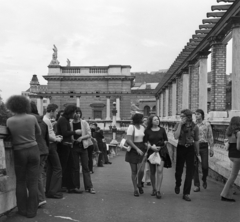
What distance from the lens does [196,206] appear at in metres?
7.08

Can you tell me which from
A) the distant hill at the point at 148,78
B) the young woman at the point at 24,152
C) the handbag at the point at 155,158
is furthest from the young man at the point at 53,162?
the distant hill at the point at 148,78

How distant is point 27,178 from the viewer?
237 inches

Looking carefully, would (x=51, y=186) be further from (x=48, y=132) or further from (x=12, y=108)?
(x=12, y=108)

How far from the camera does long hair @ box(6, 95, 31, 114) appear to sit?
5.91m

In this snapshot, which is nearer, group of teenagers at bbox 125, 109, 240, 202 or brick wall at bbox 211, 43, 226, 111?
group of teenagers at bbox 125, 109, 240, 202

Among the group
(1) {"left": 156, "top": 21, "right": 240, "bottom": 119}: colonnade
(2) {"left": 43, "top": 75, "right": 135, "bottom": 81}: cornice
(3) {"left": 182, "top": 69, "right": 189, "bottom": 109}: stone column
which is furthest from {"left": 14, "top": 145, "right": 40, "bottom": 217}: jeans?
(2) {"left": 43, "top": 75, "right": 135, "bottom": 81}: cornice

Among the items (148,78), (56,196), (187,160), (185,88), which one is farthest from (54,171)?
(148,78)

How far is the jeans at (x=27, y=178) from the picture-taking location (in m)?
5.90

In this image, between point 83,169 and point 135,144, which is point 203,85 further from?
point 83,169

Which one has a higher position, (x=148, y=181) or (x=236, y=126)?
(x=236, y=126)

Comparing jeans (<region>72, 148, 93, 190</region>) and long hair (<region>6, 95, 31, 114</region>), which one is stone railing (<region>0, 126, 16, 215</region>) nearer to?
long hair (<region>6, 95, 31, 114</region>)

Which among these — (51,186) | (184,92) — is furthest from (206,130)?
(184,92)

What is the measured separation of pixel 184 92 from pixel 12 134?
1764cm

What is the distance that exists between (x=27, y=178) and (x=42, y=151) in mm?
718
